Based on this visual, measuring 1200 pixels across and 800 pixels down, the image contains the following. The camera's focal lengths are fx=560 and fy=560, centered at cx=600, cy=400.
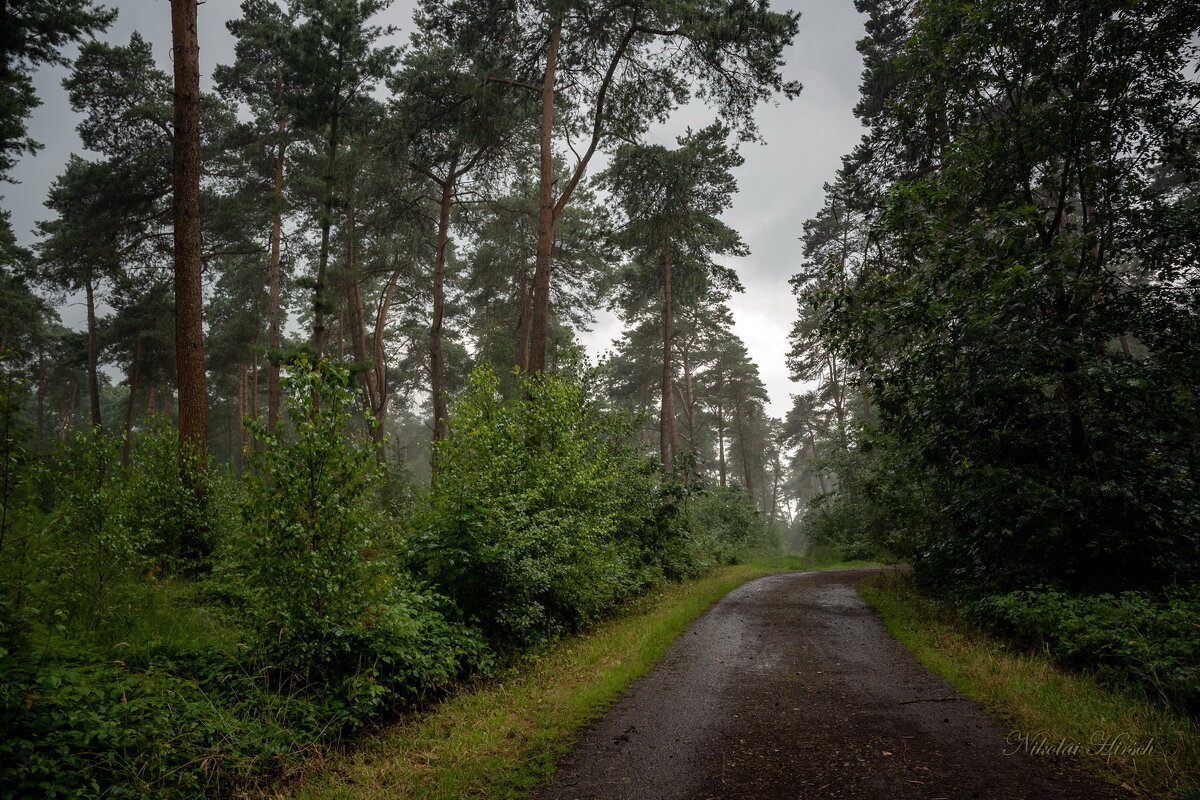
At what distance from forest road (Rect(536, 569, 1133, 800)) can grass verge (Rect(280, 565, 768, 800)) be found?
0.25m

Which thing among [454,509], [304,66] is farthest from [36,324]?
[454,509]

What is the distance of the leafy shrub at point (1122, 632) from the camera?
16.4ft

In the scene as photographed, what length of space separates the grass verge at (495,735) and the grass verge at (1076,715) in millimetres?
3606

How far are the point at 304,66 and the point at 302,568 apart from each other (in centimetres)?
1489

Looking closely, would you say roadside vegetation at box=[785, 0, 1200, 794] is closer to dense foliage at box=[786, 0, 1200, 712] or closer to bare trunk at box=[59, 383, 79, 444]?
dense foliage at box=[786, 0, 1200, 712]

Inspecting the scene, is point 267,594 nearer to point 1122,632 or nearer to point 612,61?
point 1122,632

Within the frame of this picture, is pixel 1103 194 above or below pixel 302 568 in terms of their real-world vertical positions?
above

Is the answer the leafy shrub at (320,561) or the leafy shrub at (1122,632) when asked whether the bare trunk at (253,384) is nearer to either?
the leafy shrub at (320,561)

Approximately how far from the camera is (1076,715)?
4711mm

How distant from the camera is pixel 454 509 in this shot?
7105 millimetres

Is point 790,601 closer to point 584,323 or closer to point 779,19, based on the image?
point 779,19

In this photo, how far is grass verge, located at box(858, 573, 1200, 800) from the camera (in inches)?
151

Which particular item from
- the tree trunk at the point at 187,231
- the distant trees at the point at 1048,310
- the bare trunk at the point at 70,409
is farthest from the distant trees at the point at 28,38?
the bare trunk at the point at 70,409

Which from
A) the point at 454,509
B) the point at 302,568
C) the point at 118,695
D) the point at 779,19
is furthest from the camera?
the point at 779,19
